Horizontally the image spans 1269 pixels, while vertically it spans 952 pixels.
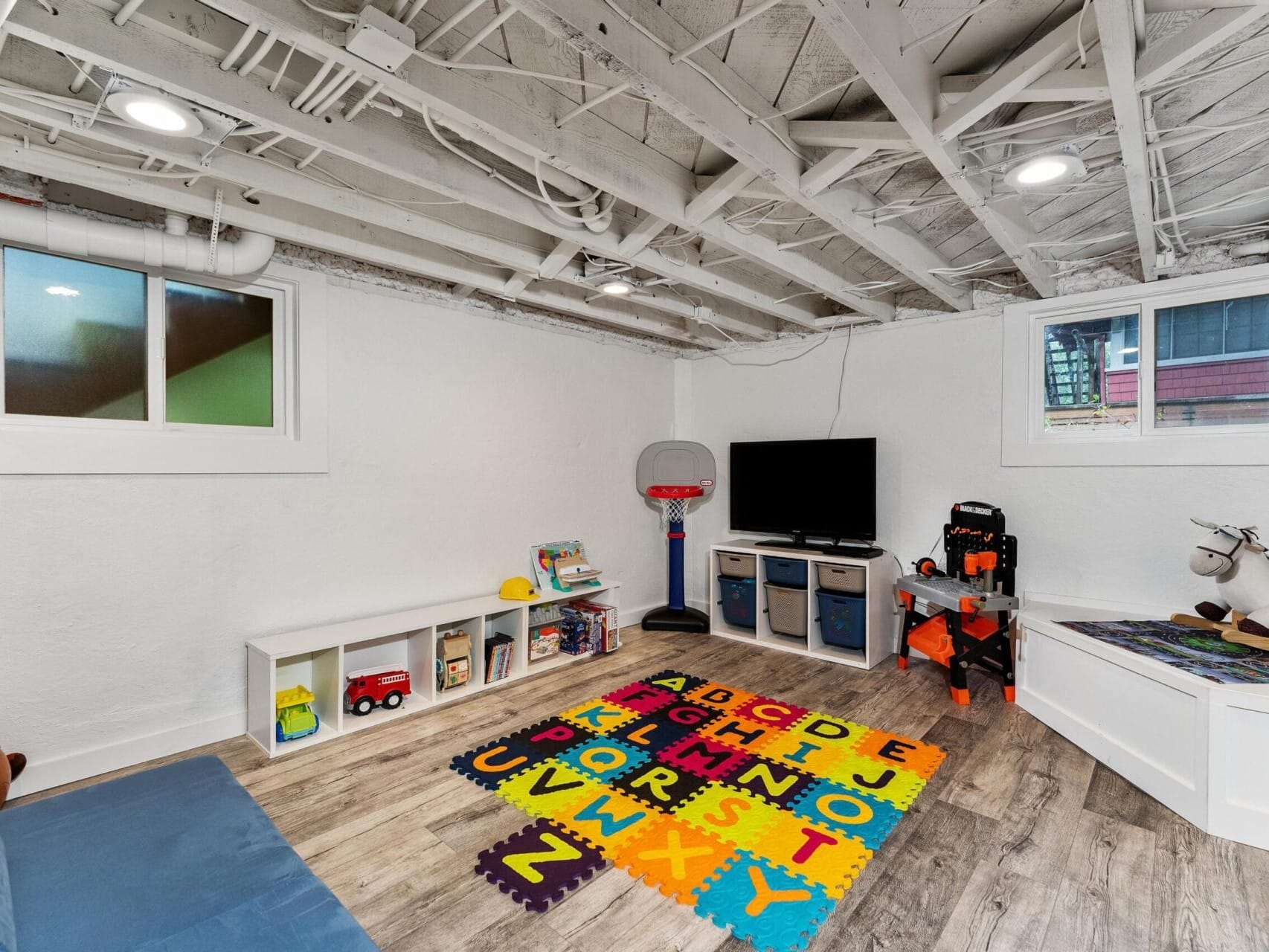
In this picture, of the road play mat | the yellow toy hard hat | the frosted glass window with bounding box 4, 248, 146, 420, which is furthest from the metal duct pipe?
the road play mat

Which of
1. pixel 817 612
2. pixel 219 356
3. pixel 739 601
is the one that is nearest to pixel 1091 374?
pixel 817 612

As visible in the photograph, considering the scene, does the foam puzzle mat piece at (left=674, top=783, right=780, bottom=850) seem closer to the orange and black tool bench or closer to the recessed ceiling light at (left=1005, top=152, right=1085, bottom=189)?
the orange and black tool bench

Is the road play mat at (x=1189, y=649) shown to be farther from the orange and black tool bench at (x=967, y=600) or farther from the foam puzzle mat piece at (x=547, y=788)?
the foam puzzle mat piece at (x=547, y=788)

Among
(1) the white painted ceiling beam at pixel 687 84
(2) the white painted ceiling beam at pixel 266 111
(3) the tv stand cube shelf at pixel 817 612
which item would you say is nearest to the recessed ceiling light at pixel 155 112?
(2) the white painted ceiling beam at pixel 266 111

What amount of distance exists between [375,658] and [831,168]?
3130mm

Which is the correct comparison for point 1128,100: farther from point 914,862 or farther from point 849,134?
point 914,862

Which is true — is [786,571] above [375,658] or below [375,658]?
above

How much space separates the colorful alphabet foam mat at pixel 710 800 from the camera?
181 centimetres

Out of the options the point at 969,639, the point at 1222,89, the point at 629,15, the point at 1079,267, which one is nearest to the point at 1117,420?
the point at 1079,267

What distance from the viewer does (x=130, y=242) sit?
228 cm

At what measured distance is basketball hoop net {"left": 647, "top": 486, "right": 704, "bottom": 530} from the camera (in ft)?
14.8

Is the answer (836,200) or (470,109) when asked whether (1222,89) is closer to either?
(836,200)

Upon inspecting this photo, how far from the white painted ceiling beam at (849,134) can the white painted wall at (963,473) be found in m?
2.30

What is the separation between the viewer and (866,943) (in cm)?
159
